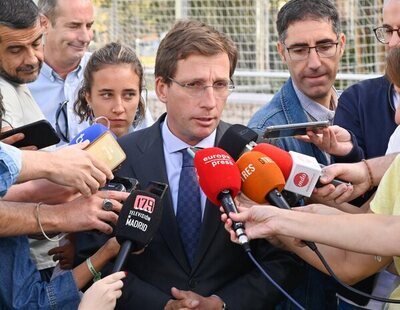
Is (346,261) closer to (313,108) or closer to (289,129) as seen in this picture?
(289,129)

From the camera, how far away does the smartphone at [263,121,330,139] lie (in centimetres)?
293

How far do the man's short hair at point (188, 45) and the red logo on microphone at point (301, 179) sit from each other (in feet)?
2.45

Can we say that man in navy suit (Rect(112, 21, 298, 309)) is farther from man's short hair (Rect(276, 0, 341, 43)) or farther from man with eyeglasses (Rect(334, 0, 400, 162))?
man's short hair (Rect(276, 0, 341, 43))

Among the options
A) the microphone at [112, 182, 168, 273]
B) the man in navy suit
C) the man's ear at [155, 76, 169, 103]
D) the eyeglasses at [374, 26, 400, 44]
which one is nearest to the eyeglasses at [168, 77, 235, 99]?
the man in navy suit

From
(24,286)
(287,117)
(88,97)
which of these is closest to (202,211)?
(24,286)

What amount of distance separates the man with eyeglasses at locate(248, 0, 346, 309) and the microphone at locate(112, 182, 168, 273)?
1.12 m

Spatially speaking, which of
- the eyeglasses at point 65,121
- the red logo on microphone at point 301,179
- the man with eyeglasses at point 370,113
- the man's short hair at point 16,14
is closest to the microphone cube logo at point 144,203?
the red logo on microphone at point 301,179

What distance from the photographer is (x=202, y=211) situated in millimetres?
3219

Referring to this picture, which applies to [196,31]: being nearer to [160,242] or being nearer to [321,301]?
[160,242]

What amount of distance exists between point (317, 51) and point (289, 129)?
1274mm

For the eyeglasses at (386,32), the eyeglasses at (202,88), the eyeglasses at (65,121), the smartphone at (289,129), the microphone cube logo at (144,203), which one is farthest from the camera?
the eyeglasses at (65,121)

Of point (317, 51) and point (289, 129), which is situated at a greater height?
point (317, 51)

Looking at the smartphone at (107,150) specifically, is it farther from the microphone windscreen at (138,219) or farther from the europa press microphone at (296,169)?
the europa press microphone at (296,169)

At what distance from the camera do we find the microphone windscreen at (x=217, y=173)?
2.73 metres
